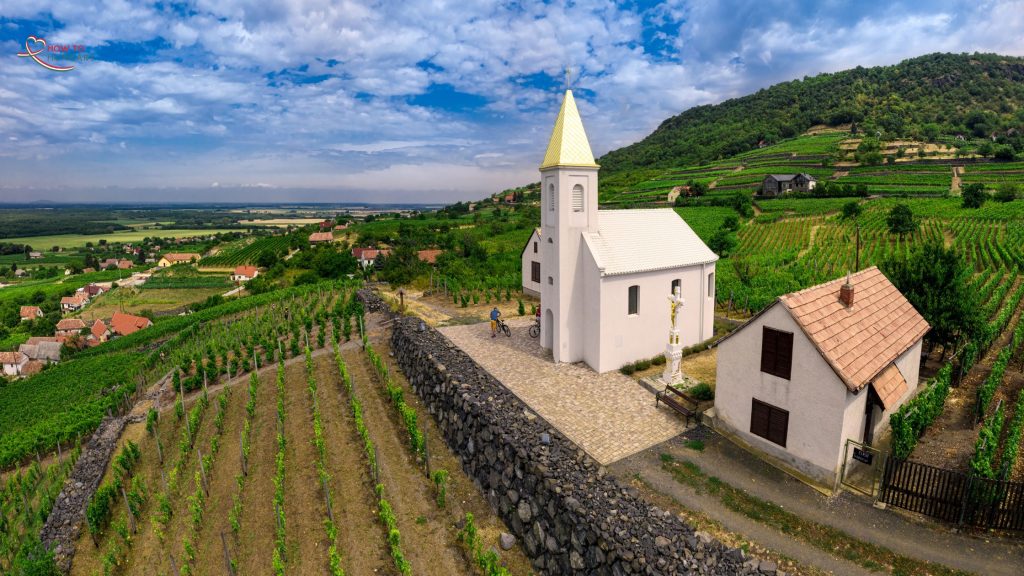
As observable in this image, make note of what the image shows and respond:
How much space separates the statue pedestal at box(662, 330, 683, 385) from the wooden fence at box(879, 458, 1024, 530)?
7.66 m

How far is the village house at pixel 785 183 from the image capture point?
3418 inches

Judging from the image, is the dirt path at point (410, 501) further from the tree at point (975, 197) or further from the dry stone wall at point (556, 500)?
the tree at point (975, 197)

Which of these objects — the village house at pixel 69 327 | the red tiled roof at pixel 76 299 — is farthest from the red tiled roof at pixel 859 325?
the red tiled roof at pixel 76 299

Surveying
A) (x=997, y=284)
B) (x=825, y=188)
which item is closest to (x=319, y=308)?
(x=997, y=284)

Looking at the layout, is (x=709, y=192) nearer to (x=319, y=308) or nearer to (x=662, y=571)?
(x=319, y=308)

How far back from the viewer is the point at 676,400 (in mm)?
17672

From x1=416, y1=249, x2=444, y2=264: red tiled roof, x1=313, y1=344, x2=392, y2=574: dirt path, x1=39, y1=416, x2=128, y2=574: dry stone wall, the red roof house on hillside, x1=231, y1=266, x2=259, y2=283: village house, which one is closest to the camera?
x1=313, y1=344, x2=392, y2=574: dirt path

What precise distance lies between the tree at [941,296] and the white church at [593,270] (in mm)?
8411

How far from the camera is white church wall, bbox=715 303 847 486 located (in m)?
12.7

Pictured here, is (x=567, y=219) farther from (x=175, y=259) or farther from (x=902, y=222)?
(x=175, y=259)

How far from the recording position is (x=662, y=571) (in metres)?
9.16

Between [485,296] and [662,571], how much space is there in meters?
28.5

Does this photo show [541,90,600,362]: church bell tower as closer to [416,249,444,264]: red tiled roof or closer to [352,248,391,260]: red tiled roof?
[416,249,444,264]: red tiled roof

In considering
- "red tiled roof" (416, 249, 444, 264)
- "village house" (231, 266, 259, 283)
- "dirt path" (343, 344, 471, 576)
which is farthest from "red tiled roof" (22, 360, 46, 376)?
"dirt path" (343, 344, 471, 576)
